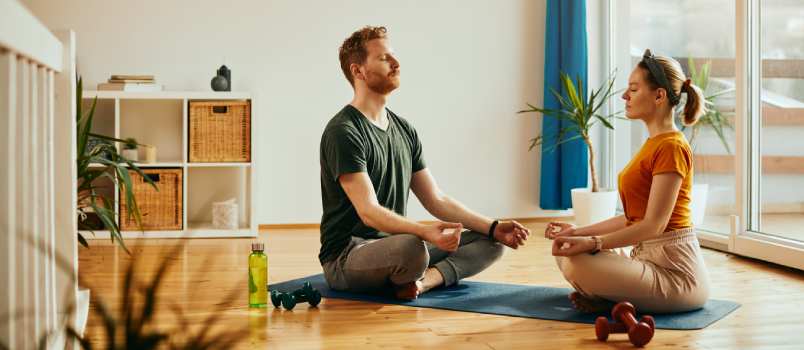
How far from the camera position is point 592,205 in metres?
5.11

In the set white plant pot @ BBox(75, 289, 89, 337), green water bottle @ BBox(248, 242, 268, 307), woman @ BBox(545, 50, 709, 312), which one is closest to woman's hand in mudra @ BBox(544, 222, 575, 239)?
woman @ BBox(545, 50, 709, 312)

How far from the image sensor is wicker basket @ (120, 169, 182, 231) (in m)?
5.02

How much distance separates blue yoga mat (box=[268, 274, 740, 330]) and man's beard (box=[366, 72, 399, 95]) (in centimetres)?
74

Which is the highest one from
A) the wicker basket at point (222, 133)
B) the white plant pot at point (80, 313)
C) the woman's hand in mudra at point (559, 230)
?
the wicker basket at point (222, 133)

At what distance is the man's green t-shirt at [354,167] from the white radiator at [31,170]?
45.6 inches

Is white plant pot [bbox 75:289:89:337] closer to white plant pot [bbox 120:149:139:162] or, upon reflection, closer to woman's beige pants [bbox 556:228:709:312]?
woman's beige pants [bbox 556:228:709:312]

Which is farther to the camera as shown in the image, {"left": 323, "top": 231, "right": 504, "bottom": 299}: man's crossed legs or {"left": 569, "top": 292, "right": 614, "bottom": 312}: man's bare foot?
{"left": 323, "top": 231, "right": 504, "bottom": 299}: man's crossed legs

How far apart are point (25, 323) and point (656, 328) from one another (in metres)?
1.78

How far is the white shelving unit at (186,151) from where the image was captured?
16.7ft

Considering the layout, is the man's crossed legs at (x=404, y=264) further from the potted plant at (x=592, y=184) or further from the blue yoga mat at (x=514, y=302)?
the potted plant at (x=592, y=184)

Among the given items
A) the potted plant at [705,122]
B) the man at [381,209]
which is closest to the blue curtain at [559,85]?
the potted plant at [705,122]

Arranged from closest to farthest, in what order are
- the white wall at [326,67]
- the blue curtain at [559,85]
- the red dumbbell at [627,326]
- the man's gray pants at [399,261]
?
1. the red dumbbell at [627,326]
2. the man's gray pants at [399,261]
3. the white wall at [326,67]
4. the blue curtain at [559,85]

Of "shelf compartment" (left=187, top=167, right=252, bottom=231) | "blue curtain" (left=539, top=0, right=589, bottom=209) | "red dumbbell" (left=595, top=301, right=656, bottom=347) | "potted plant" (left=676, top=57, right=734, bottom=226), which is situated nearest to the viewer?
"red dumbbell" (left=595, top=301, right=656, bottom=347)

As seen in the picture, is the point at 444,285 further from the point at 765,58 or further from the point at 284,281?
the point at 765,58
